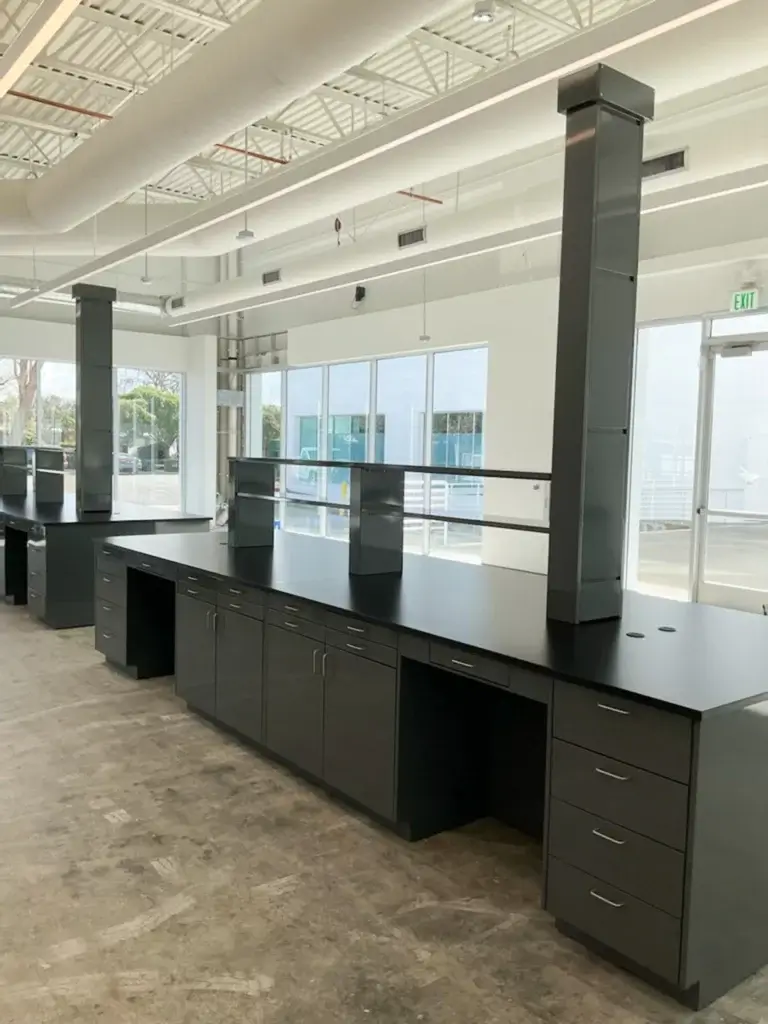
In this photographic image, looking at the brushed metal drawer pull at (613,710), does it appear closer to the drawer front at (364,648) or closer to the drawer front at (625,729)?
the drawer front at (625,729)

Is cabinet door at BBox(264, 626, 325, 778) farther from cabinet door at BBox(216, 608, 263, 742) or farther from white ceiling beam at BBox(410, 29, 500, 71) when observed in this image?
white ceiling beam at BBox(410, 29, 500, 71)

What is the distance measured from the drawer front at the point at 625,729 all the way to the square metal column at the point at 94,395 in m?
6.28

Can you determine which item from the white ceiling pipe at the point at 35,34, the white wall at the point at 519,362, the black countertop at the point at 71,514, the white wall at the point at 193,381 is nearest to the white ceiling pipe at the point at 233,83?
the white ceiling pipe at the point at 35,34

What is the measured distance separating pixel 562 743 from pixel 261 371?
11.7m

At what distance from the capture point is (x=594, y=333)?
3.04m

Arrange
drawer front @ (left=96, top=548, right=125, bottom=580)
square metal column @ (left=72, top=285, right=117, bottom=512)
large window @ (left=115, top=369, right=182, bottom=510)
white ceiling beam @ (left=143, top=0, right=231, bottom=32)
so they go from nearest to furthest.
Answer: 1. drawer front @ (left=96, top=548, right=125, bottom=580)
2. white ceiling beam @ (left=143, top=0, right=231, bottom=32)
3. square metal column @ (left=72, top=285, right=117, bottom=512)
4. large window @ (left=115, top=369, right=182, bottom=510)

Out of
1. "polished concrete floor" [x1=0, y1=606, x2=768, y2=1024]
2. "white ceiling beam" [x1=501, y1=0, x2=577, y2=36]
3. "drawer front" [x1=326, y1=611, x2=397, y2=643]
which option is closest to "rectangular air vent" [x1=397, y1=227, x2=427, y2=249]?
"white ceiling beam" [x1=501, y1=0, x2=577, y2=36]

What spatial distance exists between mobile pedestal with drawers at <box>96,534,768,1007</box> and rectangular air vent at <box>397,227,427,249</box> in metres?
3.56

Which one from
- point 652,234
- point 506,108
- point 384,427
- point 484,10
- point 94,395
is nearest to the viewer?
point 506,108

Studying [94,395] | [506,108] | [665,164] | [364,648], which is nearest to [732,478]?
[665,164]

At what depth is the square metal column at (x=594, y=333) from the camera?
3.03m

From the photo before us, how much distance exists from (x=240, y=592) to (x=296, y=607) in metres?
0.50

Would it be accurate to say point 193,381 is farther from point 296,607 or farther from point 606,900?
point 606,900

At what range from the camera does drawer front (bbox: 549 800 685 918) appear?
2184mm
